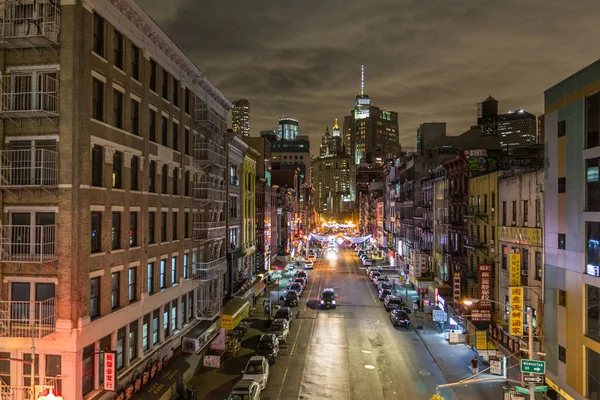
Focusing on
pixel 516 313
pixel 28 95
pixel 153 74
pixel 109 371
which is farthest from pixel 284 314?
pixel 28 95

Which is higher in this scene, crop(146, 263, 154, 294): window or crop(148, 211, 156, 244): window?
crop(148, 211, 156, 244): window

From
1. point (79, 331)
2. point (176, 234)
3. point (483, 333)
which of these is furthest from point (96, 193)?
point (483, 333)

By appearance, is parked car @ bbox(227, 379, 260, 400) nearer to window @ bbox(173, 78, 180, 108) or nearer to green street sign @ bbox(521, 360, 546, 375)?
green street sign @ bbox(521, 360, 546, 375)

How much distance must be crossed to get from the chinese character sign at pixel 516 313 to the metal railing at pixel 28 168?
24011 mm

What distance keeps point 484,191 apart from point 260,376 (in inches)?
929

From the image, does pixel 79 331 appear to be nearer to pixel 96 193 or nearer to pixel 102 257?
pixel 102 257

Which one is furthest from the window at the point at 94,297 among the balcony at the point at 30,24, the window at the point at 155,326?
the balcony at the point at 30,24

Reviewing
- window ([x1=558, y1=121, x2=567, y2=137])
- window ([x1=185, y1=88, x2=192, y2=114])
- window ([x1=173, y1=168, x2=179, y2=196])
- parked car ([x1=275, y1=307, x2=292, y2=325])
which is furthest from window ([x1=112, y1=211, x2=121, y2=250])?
parked car ([x1=275, y1=307, x2=292, y2=325])

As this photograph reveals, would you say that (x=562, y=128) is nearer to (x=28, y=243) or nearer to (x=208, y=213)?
(x=208, y=213)

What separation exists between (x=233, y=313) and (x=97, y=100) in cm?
2105

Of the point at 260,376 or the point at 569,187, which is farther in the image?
the point at 260,376

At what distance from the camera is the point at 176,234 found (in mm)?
29844

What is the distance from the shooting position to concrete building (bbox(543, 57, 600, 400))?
21188mm

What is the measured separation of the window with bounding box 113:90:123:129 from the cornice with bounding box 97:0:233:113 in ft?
13.1
